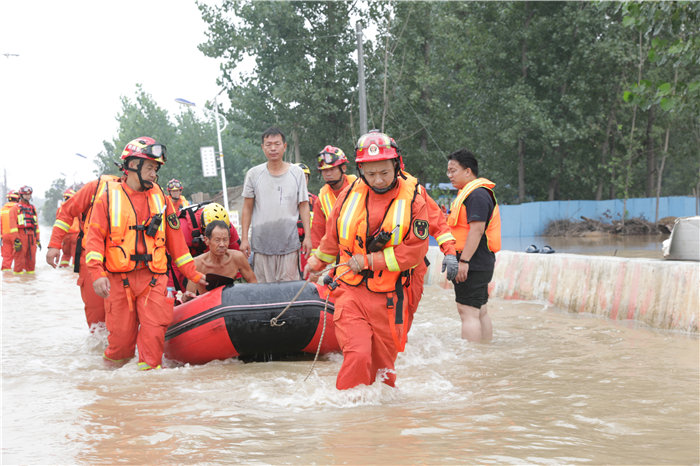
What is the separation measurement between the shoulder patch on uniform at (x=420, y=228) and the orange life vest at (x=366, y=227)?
4 centimetres

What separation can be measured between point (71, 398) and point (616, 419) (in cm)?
395

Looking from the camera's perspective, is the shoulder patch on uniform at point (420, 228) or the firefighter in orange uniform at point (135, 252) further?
the firefighter in orange uniform at point (135, 252)

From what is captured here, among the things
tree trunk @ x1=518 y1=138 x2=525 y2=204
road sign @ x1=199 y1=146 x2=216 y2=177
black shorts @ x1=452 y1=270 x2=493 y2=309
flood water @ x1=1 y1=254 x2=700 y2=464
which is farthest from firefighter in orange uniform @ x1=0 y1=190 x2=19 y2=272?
tree trunk @ x1=518 y1=138 x2=525 y2=204

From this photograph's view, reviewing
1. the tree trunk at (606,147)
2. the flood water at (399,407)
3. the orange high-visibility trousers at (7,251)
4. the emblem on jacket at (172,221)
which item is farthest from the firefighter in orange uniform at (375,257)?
the tree trunk at (606,147)

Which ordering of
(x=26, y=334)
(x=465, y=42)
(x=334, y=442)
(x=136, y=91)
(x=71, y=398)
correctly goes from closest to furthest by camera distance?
(x=334, y=442)
(x=71, y=398)
(x=26, y=334)
(x=465, y=42)
(x=136, y=91)

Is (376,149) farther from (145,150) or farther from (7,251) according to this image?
(7,251)

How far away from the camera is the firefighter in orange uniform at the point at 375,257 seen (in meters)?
4.58

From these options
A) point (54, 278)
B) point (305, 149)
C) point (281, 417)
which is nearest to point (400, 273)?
point (281, 417)

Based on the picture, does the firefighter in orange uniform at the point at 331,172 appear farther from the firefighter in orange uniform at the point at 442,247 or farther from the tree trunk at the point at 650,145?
the tree trunk at the point at 650,145

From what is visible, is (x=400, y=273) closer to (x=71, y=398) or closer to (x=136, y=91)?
(x=71, y=398)

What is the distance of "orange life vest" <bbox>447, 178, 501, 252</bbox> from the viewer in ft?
21.4

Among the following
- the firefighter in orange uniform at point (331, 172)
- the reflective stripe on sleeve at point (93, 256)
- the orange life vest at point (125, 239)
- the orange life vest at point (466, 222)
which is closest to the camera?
the reflective stripe on sleeve at point (93, 256)

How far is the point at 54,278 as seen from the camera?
18203 mm

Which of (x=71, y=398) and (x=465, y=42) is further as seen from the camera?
(x=465, y=42)
